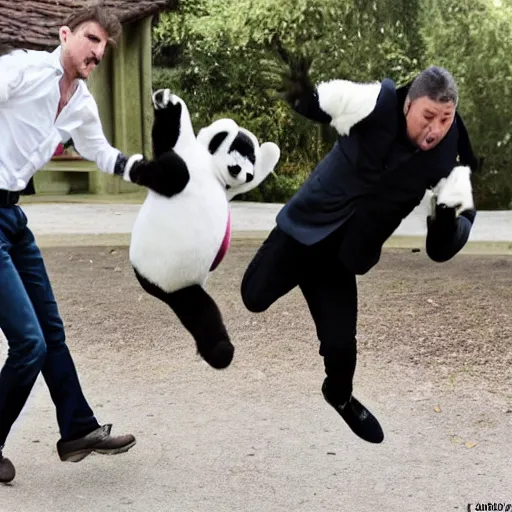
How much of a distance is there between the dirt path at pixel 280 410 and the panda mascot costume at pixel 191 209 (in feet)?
2.73

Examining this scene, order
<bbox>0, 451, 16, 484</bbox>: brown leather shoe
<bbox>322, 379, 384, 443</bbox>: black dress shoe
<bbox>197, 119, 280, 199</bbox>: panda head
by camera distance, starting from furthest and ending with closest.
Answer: <bbox>0, 451, 16, 484</bbox>: brown leather shoe, <bbox>322, 379, 384, 443</bbox>: black dress shoe, <bbox>197, 119, 280, 199</bbox>: panda head

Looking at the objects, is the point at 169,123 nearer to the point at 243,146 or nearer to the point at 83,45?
the point at 243,146

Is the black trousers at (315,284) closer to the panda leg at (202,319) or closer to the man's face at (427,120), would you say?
the panda leg at (202,319)

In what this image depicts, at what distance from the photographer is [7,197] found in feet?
11.3

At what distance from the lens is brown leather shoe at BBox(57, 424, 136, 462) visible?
3.92 metres

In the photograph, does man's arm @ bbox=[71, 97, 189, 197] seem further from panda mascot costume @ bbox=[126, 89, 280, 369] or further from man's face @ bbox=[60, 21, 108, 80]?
man's face @ bbox=[60, 21, 108, 80]

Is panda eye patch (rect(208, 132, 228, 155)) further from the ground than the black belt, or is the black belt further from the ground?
panda eye patch (rect(208, 132, 228, 155))

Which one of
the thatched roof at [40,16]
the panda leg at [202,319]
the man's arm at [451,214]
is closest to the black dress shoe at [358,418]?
the panda leg at [202,319]

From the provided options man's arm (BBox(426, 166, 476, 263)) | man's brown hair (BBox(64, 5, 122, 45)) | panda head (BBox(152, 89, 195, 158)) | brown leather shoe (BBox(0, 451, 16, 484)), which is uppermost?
man's brown hair (BBox(64, 5, 122, 45))

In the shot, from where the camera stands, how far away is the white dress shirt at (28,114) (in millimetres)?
3299

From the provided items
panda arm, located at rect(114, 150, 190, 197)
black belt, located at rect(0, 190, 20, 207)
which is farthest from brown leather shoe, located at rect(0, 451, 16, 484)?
panda arm, located at rect(114, 150, 190, 197)

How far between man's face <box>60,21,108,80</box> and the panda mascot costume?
0.92 ft

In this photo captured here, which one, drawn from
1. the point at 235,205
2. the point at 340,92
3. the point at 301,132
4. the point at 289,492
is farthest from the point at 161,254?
the point at 301,132

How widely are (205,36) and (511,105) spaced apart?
13.6 ft
